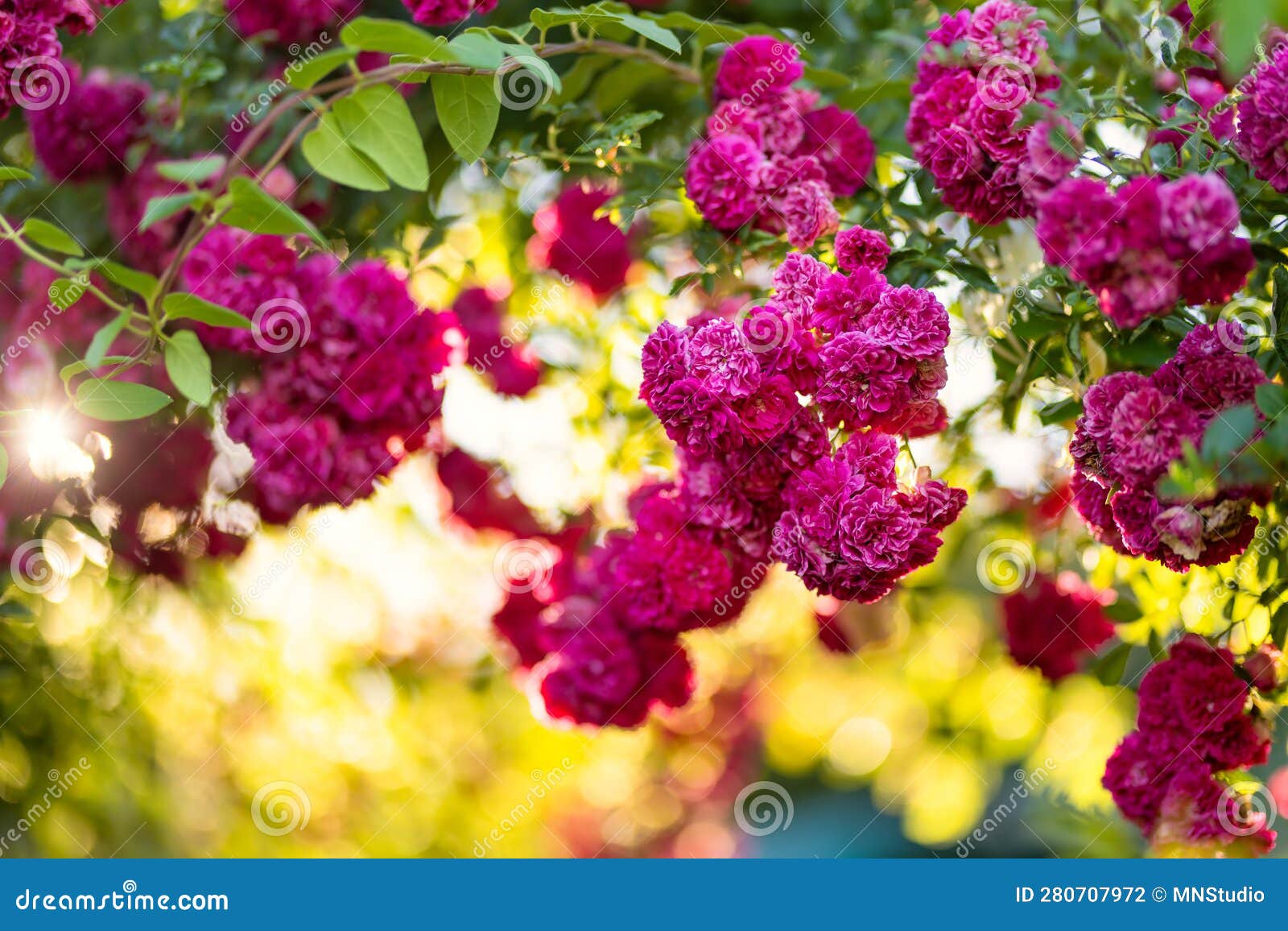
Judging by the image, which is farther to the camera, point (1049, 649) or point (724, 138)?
point (1049, 649)

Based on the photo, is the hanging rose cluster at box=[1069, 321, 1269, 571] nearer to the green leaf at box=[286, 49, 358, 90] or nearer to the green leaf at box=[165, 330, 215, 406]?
the green leaf at box=[286, 49, 358, 90]

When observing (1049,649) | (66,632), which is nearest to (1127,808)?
(1049,649)

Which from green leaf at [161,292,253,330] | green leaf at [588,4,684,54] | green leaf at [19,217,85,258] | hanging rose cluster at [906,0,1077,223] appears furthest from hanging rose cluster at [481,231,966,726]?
green leaf at [19,217,85,258]

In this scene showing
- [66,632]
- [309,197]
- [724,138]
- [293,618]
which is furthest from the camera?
[293,618]

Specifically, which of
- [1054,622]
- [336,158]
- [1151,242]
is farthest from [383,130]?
[1054,622]

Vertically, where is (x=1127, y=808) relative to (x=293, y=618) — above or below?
above

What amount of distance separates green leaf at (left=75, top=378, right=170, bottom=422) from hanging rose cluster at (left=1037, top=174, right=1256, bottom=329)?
72 centimetres

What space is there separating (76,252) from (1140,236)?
31.4 inches

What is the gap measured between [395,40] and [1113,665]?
91 cm

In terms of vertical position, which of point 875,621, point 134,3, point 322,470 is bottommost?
point 875,621

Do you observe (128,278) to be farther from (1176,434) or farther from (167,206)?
(1176,434)

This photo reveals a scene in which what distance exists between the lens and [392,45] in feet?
2.61

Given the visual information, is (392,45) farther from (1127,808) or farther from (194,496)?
(1127,808)

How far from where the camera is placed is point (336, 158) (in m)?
0.85
